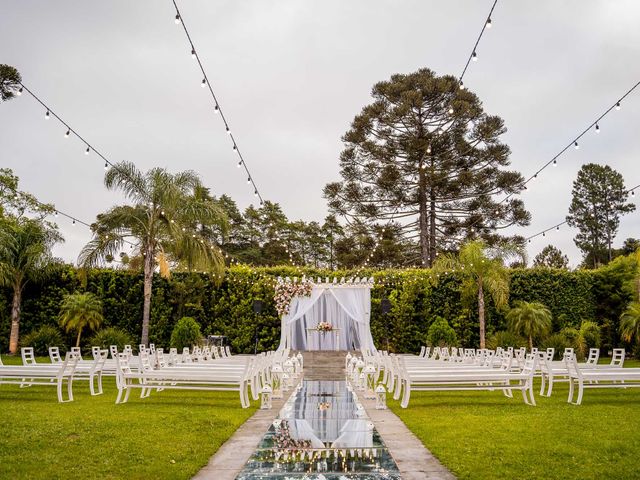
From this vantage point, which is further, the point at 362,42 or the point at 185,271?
the point at 185,271

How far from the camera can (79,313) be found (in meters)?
19.2

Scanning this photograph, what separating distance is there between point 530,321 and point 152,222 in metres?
12.8

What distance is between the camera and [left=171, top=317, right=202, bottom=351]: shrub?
18688 millimetres

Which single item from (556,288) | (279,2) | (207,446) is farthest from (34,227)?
(556,288)

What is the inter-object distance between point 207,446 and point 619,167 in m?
42.0

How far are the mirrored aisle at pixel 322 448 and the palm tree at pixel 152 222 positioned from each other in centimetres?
997

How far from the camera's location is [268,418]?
27.1 feet

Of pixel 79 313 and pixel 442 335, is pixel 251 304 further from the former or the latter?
pixel 442 335

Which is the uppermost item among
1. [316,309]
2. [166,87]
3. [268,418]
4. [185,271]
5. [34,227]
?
[166,87]

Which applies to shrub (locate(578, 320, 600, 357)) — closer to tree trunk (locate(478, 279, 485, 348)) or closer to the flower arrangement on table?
tree trunk (locate(478, 279, 485, 348))

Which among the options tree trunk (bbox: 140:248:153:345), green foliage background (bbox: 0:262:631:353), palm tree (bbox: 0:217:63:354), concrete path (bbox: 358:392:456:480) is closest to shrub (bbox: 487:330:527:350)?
green foliage background (bbox: 0:262:631:353)

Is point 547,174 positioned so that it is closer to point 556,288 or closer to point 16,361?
point 556,288

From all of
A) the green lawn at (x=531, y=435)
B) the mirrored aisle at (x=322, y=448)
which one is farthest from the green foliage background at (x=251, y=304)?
the mirrored aisle at (x=322, y=448)

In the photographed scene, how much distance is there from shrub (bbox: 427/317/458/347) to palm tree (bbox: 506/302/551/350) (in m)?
2.17
